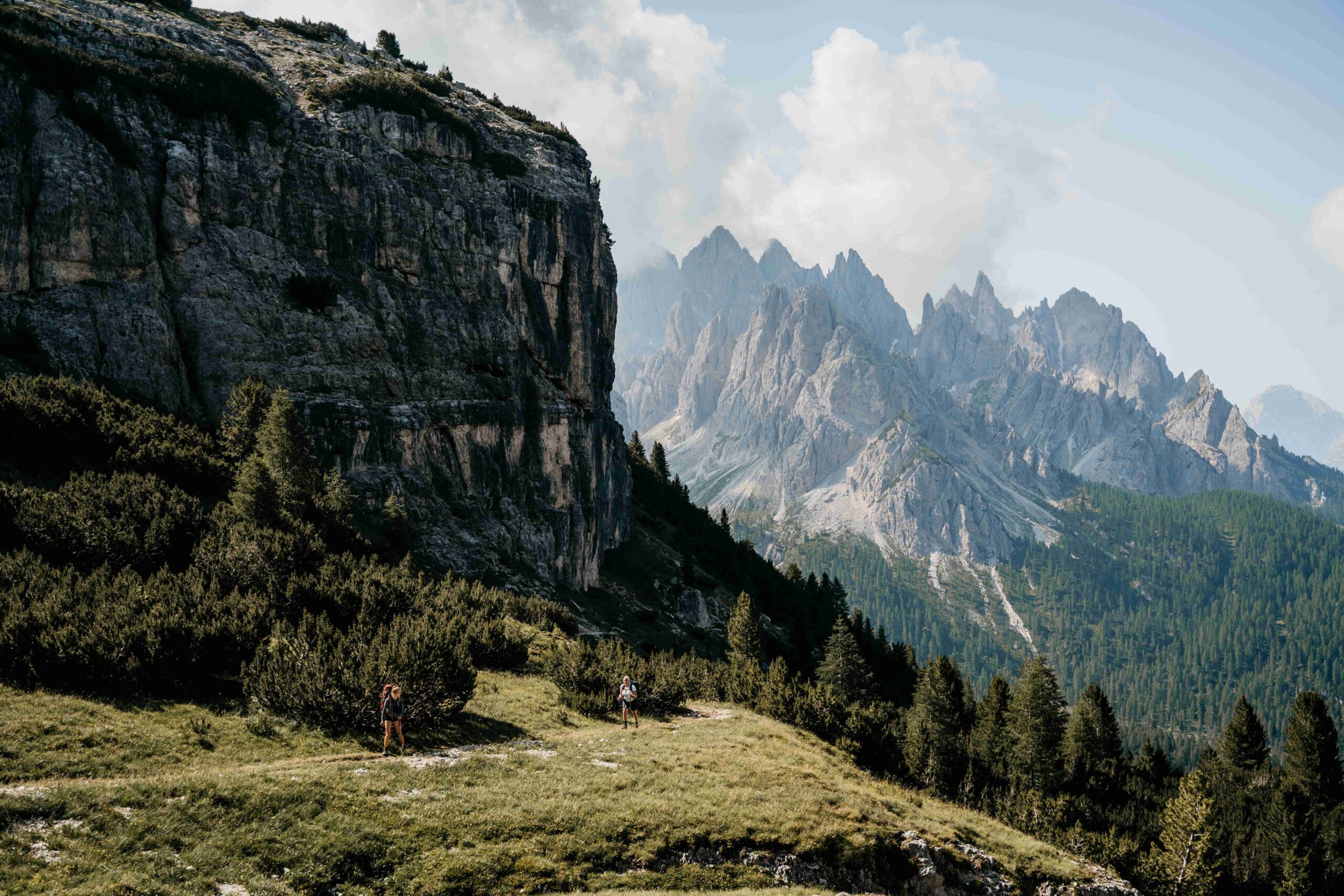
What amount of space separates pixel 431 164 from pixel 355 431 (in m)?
38.9

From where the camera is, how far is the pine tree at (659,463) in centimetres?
15575

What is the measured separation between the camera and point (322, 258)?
78.7 metres

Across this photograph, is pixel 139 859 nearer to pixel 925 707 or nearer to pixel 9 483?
pixel 9 483

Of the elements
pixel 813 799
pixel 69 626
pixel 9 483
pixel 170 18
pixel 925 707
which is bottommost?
pixel 925 707

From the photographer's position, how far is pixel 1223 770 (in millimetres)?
88375

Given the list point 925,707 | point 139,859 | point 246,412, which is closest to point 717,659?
point 925,707

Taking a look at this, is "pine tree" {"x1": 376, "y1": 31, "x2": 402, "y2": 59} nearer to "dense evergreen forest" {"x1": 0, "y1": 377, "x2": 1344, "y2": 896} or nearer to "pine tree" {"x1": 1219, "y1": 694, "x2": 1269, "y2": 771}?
"dense evergreen forest" {"x1": 0, "y1": 377, "x2": 1344, "y2": 896}

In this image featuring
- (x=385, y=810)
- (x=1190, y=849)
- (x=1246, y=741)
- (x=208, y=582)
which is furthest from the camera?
(x=1246, y=741)

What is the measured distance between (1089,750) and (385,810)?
278 feet

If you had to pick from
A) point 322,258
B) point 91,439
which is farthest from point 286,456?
point 322,258

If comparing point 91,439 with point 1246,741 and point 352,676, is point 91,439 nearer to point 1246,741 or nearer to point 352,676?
point 352,676

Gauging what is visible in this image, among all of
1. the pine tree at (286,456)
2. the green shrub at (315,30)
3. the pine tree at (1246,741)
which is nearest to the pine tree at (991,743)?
the pine tree at (1246,741)

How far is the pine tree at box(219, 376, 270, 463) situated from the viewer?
54.9m

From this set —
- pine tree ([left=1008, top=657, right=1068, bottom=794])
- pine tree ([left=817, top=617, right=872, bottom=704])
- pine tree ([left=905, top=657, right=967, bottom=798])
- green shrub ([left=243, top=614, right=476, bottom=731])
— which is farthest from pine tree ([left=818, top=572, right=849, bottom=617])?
green shrub ([left=243, top=614, right=476, bottom=731])
